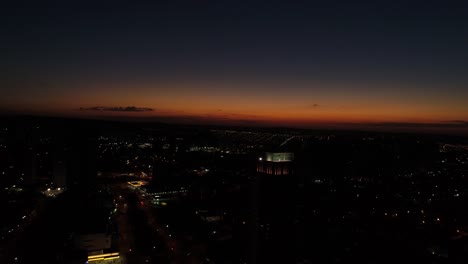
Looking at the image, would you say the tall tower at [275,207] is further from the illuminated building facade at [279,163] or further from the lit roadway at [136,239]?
the lit roadway at [136,239]

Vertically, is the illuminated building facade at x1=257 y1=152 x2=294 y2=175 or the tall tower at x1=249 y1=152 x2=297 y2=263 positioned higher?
the illuminated building facade at x1=257 y1=152 x2=294 y2=175

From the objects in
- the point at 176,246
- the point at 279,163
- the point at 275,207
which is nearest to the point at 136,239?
the point at 176,246

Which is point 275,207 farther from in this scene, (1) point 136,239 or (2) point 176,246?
(1) point 136,239

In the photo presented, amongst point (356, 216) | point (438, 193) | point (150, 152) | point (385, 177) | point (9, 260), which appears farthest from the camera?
point (150, 152)

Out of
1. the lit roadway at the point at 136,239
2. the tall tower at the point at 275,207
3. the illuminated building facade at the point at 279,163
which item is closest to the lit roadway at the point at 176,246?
the lit roadway at the point at 136,239

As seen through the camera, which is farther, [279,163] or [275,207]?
[275,207]

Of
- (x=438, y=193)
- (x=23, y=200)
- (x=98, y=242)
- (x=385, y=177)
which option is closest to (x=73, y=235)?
(x=98, y=242)

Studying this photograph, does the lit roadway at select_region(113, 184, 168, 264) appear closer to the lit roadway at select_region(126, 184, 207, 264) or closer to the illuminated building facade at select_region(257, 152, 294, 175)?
the lit roadway at select_region(126, 184, 207, 264)

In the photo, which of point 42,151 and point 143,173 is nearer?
point 143,173

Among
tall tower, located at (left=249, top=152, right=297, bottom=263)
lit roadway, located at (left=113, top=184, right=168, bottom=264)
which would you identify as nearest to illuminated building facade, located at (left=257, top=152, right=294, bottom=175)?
tall tower, located at (left=249, top=152, right=297, bottom=263)

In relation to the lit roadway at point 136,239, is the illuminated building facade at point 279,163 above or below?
above

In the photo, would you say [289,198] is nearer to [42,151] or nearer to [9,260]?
[9,260]
